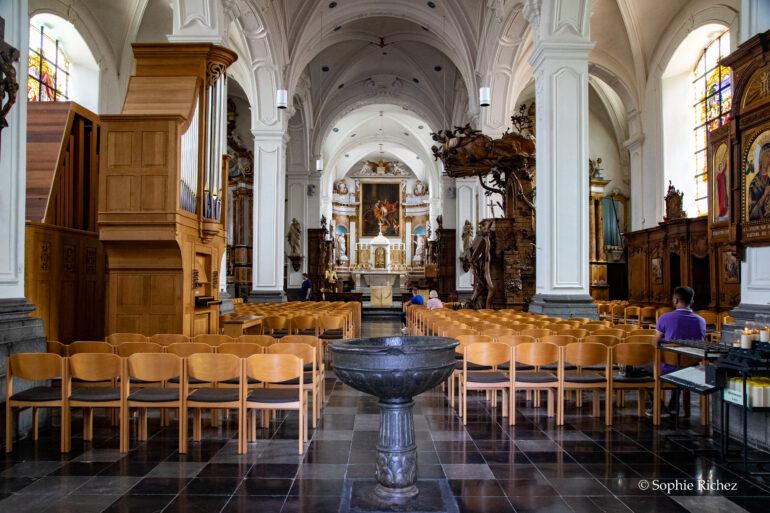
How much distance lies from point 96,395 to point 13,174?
2.17 metres

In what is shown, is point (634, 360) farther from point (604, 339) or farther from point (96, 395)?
point (96, 395)

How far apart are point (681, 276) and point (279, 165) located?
1176cm

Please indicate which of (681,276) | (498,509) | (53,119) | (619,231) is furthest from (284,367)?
(619,231)

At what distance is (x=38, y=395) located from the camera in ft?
14.6

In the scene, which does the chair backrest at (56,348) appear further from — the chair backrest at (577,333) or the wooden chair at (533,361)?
the chair backrest at (577,333)

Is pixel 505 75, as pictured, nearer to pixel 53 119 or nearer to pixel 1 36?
pixel 53 119

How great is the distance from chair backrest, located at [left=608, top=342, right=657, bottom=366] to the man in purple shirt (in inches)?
7.0

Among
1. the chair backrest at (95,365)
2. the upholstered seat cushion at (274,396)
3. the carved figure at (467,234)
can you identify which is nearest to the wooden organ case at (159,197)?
the chair backrest at (95,365)

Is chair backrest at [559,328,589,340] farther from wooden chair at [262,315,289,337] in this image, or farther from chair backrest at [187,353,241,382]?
wooden chair at [262,315,289,337]

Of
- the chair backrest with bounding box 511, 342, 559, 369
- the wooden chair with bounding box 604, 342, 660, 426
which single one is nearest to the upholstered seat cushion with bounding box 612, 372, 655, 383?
the wooden chair with bounding box 604, 342, 660, 426

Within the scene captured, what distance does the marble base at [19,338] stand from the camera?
181 inches

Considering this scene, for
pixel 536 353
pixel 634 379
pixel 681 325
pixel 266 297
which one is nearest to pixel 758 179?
pixel 681 325

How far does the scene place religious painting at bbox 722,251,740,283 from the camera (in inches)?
484

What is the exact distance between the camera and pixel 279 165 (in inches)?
649
